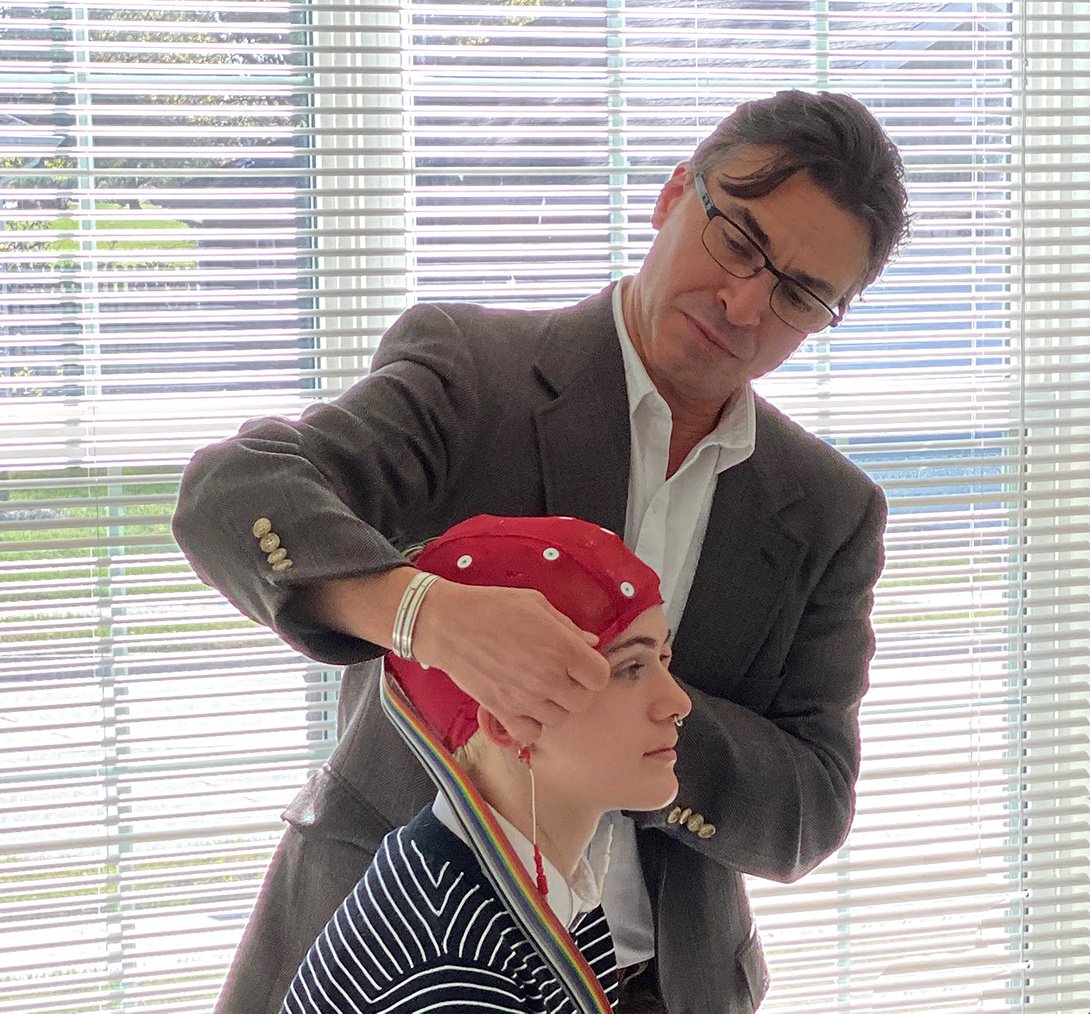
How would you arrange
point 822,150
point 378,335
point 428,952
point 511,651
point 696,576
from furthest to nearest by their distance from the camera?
1. point 378,335
2. point 696,576
3. point 822,150
4. point 428,952
5. point 511,651

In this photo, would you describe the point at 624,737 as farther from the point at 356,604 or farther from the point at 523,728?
the point at 356,604

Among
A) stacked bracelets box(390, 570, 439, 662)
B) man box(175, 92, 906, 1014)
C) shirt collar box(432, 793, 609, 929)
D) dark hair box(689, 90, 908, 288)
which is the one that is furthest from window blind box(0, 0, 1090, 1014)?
stacked bracelets box(390, 570, 439, 662)

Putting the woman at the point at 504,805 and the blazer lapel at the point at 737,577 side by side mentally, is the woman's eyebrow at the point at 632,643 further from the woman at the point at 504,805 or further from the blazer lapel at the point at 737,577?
the blazer lapel at the point at 737,577

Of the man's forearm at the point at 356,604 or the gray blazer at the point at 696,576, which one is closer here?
the man's forearm at the point at 356,604

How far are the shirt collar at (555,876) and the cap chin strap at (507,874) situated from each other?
2cm

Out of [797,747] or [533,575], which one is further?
[797,747]

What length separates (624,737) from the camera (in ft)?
3.77

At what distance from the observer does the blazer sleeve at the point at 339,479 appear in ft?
3.49

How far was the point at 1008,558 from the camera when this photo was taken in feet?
8.02

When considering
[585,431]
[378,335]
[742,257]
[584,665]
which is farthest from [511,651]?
[378,335]

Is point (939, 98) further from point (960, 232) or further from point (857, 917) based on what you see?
point (857, 917)

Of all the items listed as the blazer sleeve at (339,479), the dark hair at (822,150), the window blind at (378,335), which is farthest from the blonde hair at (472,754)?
the window blind at (378,335)

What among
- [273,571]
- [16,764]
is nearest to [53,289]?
[16,764]

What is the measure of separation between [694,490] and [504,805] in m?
0.48
